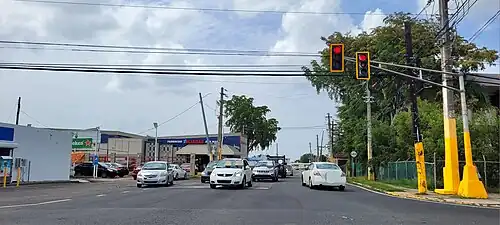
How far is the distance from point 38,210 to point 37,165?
73.9 ft

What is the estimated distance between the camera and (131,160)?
63031 millimetres

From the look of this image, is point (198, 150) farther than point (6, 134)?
Yes

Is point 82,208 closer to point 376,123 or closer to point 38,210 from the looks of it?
point 38,210

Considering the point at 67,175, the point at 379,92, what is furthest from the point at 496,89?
the point at 67,175

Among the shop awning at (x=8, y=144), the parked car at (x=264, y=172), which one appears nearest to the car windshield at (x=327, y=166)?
the parked car at (x=264, y=172)

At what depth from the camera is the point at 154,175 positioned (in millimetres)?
28688

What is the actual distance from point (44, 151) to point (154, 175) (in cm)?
1151

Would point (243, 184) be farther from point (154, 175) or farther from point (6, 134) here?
point (6, 134)

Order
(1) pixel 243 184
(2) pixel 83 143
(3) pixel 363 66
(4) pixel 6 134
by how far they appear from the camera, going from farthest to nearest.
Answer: (2) pixel 83 143 → (4) pixel 6 134 → (1) pixel 243 184 → (3) pixel 363 66

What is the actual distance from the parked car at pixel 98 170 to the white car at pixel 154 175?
18.6 metres

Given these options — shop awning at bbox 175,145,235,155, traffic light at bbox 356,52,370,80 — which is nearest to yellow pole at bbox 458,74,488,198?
traffic light at bbox 356,52,370,80

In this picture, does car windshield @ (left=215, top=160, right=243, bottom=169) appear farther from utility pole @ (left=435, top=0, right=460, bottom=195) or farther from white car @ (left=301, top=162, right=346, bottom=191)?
utility pole @ (left=435, top=0, right=460, bottom=195)

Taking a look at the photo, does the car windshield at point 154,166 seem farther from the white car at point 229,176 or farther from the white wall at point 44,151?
the white wall at point 44,151

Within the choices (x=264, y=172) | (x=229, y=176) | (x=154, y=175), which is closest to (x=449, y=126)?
(x=229, y=176)
